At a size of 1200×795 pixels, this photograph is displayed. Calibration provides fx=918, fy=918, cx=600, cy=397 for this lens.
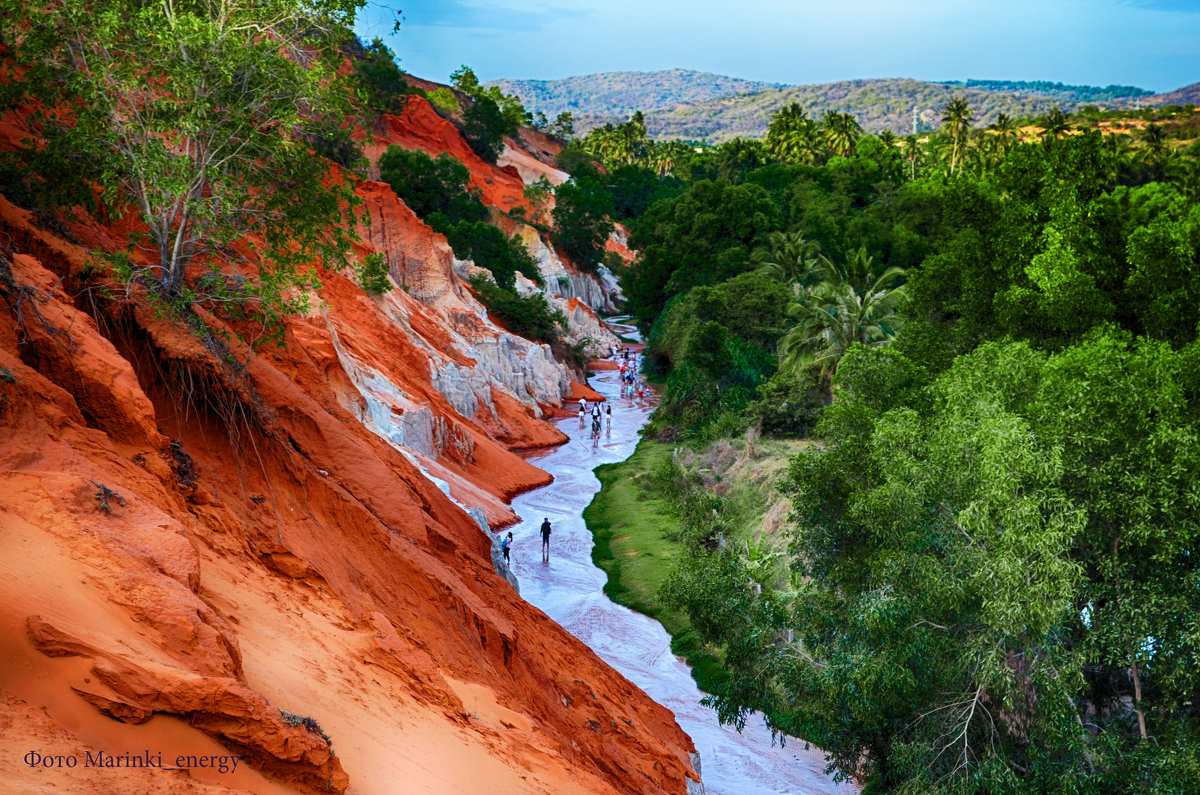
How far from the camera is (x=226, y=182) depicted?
1388 cm

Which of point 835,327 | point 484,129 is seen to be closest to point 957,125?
point 484,129

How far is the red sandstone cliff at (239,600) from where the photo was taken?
671 cm

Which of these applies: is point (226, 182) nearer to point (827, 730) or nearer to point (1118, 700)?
point (827, 730)

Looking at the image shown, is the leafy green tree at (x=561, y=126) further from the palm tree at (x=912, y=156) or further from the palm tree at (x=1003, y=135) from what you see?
the palm tree at (x=1003, y=135)

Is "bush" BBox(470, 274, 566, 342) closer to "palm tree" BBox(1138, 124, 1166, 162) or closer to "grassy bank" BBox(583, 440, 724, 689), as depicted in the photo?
"grassy bank" BBox(583, 440, 724, 689)

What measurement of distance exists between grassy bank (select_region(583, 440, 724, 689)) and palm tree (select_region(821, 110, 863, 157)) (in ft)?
233

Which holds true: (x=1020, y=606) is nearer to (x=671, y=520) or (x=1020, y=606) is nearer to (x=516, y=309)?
(x=671, y=520)

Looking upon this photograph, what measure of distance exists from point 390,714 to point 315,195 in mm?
9110

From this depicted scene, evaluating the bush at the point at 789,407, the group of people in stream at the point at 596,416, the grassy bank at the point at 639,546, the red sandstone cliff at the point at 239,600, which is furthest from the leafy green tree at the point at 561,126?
the red sandstone cliff at the point at 239,600

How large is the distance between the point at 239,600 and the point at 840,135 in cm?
9957

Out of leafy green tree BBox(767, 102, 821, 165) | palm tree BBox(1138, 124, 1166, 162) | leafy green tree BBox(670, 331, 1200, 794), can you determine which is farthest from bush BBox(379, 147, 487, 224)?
palm tree BBox(1138, 124, 1166, 162)

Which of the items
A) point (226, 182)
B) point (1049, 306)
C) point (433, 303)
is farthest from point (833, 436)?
point (433, 303)

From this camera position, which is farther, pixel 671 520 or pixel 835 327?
pixel 835 327

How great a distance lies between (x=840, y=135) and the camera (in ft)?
327
